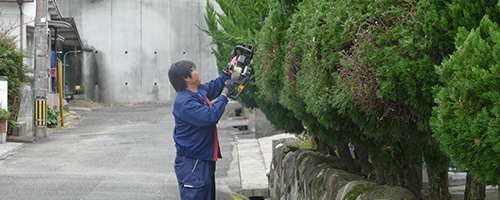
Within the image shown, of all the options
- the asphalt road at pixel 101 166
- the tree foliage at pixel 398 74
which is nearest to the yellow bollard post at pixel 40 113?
the asphalt road at pixel 101 166

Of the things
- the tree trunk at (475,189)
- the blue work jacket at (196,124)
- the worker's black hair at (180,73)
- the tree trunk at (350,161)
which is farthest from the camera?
the tree trunk at (350,161)

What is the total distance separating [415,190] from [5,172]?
7.78 meters

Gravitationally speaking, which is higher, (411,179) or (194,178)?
(411,179)

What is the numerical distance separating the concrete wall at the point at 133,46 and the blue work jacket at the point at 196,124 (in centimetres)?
2459

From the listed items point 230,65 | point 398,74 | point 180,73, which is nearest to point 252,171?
point 230,65

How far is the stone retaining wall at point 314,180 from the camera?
3354 millimetres

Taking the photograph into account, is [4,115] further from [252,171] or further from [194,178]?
[194,178]

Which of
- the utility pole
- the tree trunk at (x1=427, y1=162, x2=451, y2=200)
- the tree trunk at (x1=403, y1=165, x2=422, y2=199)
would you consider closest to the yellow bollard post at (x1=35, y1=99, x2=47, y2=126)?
the utility pole

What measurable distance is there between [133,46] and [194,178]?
2531cm

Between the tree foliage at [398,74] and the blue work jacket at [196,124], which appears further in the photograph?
the blue work jacket at [196,124]

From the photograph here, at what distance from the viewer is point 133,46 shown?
94.4 ft

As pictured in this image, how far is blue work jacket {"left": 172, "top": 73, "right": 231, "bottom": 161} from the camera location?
4.54 m

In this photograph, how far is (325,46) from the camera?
3.16 meters

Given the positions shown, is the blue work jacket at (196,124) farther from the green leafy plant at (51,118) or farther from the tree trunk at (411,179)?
the green leafy plant at (51,118)
